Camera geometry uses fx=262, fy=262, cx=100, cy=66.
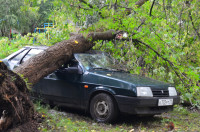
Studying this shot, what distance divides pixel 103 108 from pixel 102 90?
389 millimetres

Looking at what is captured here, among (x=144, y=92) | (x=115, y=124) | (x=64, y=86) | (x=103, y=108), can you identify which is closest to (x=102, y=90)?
(x=103, y=108)

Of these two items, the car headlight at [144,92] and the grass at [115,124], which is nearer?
the grass at [115,124]

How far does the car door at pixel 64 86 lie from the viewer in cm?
619

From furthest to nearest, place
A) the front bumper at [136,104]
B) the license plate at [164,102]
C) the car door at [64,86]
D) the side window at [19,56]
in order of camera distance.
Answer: the side window at [19,56]
the car door at [64,86]
the license plate at [164,102]
the front bumper at [136,104]

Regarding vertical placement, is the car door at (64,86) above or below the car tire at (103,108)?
above

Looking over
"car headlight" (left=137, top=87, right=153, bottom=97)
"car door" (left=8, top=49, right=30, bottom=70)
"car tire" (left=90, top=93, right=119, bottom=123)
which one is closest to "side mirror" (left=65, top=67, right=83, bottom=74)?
"car tire" (left=90, top=93, right=119, bottom=123)

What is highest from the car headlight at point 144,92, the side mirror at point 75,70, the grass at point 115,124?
the side mirror at point 75,70

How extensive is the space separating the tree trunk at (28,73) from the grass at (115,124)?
0.61 metres

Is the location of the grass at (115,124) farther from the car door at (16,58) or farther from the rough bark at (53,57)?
the car door at (16,58)

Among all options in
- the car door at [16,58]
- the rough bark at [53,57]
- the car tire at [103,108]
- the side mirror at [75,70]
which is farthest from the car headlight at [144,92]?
the car door at [16,58]

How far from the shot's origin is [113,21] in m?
7.43

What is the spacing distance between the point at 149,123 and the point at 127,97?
1.06 m

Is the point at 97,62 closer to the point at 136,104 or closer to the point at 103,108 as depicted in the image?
the point at 103,108

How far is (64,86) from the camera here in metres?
A: 6.41
